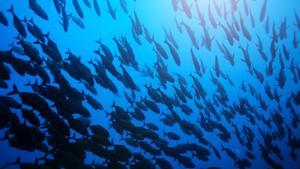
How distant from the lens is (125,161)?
6441mm

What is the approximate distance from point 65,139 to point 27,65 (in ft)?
5.03

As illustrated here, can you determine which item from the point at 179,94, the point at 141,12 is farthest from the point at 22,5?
the point at 179,94

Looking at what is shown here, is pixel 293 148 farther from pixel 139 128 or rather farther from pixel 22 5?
pixel 22 5

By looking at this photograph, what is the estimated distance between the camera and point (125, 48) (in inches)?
268

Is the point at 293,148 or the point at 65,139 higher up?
the point at 293,148

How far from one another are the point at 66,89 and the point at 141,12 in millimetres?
25426

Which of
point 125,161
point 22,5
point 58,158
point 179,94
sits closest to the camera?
point 58,158

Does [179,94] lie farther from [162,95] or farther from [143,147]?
[143,147]

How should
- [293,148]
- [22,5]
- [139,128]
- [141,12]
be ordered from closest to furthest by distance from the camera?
1. [139,128]
2. [293,148]
3. [141,12]
4. [22,5]

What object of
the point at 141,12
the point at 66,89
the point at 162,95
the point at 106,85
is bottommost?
the point at 66,89

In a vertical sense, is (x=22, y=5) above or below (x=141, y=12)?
above

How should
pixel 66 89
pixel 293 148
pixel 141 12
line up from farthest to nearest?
pixel 141 12 < pixel 293 148 < pixel 66 89

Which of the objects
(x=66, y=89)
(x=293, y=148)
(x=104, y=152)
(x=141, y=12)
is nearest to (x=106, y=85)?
(x=66, y=89)

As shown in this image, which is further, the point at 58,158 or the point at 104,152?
the point at 104,152
